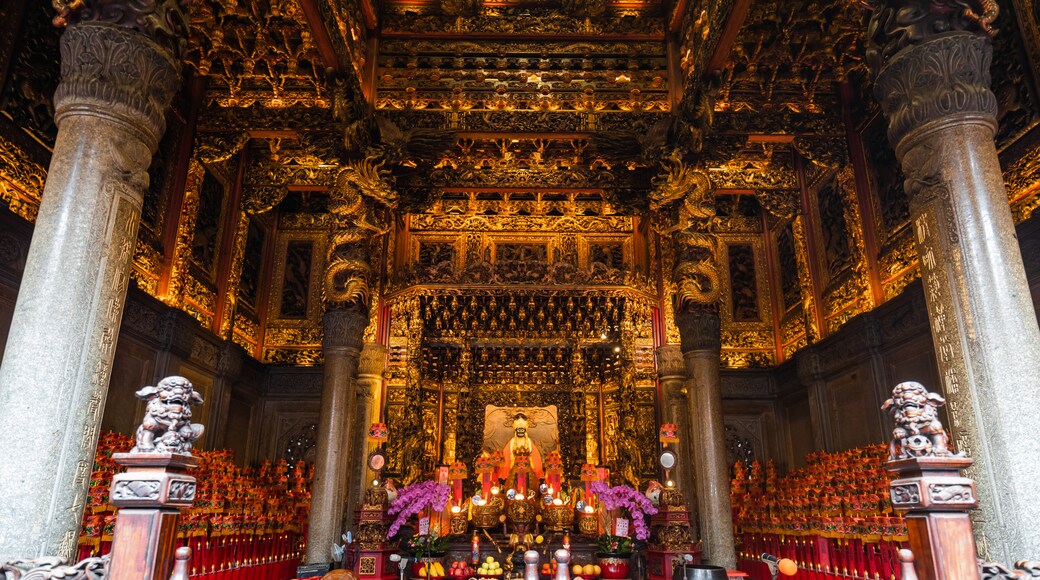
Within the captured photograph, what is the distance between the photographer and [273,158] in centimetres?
1138

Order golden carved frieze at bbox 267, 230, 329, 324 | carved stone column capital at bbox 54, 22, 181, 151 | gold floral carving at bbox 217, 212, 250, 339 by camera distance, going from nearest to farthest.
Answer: carved stone column capital at bbox 54, 22, 181, 151, gold floral carving at bbox 217, 212, 250, 339, golden carved frieze at bbox 267, 230, 329, 324

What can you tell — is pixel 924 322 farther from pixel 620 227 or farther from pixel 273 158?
pixel 273 158

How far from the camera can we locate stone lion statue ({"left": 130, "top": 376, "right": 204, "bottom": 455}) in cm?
281

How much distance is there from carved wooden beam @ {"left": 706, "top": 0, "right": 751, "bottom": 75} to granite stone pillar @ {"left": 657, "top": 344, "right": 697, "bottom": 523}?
4968 mm

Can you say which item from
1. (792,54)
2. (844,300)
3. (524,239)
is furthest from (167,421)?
(844,300)

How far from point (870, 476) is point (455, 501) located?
21.6 ft

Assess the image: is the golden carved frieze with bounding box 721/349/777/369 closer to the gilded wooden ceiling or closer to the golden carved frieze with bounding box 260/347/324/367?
the gilded wooden ceiling

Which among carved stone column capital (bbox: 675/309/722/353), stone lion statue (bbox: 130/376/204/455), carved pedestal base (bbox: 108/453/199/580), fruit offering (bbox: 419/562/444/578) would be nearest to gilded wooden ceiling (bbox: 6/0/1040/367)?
carved stone column capital (bbox: 675/309/722/353)

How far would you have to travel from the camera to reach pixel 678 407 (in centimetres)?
1061

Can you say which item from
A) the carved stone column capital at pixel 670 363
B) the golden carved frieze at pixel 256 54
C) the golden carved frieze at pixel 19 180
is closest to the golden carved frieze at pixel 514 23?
the golden carved frieze at pixel 256 54

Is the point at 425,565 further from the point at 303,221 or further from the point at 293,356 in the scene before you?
the point at 303,221

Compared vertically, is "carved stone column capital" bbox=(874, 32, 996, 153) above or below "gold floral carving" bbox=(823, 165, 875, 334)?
below

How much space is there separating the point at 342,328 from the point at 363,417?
2.44m

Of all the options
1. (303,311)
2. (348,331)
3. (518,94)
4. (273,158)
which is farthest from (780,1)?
(303,311)
